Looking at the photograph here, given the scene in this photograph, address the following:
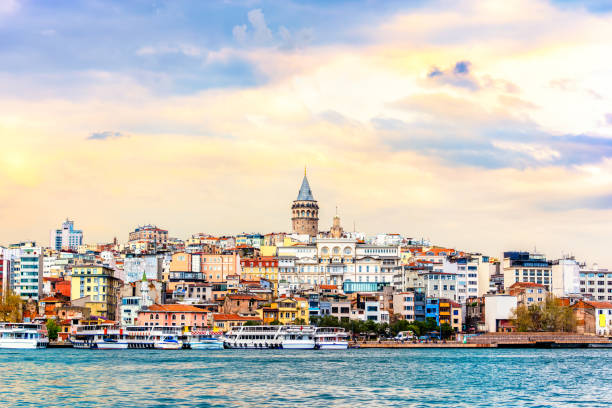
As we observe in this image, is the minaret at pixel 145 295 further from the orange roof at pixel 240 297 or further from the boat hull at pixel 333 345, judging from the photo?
the boat hull at pixel 333 345

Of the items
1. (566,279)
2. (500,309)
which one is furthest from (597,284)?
(500,309)

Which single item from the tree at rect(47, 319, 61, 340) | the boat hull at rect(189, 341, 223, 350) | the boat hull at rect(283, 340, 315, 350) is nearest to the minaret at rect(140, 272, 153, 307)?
the tree at rect(47, 319, 61, 340)

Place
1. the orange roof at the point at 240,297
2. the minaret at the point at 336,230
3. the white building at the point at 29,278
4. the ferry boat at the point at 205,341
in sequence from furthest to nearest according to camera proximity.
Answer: the minaret at the point at 336,230, the white building at the point at 29,278, the orange roof at the point at 240,297, the ferry boat at the point at 205,341

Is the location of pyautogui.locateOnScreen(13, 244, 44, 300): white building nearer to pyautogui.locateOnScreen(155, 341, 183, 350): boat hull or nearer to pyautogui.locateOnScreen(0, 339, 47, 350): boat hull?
pyautogui.locateOnScreen(0, 339, 47, 350): boat hull

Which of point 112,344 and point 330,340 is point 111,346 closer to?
point 112,344

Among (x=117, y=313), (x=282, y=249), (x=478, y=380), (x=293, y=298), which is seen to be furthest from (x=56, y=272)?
(x=478, y=380)

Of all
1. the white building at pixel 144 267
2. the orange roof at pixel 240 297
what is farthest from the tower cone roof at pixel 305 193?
the orange roof at pixel 240 297

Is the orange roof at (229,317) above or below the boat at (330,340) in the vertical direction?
above
